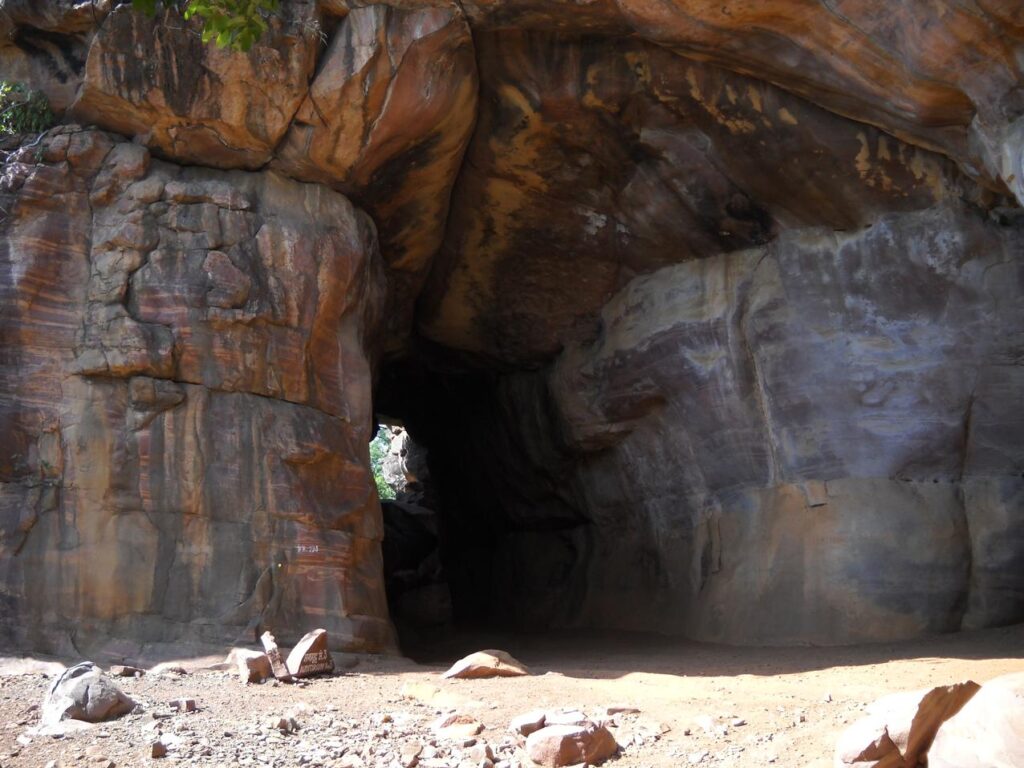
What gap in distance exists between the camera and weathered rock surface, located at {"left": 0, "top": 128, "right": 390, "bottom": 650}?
8781mm

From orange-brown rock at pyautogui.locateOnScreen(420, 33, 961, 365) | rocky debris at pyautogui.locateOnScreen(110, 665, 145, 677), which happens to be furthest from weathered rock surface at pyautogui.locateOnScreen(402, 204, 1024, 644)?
rocky debris at pyautogui.locateOnScreen(110, 665, 145, 677)

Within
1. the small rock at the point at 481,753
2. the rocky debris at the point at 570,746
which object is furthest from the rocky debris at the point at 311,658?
the rocky debris at the point at 570,746

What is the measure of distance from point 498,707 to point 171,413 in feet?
14.3

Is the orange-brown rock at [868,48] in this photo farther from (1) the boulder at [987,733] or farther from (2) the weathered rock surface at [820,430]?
(1) the boulder at [987,733]

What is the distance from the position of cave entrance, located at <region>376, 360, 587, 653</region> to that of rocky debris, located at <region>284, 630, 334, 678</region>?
6.50 metres

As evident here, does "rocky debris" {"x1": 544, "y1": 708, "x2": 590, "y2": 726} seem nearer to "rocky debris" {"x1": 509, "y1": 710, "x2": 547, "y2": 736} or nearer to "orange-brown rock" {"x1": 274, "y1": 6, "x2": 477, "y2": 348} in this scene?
"rocky debris" {"x1": 509, "y1": 710, "x2": 547, "y2": 736}

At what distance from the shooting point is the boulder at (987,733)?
4656mm

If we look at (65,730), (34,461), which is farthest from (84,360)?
(65,730)

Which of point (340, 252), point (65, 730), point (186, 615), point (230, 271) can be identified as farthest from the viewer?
point (340, 252)

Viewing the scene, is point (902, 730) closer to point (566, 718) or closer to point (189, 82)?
point (566, 718)

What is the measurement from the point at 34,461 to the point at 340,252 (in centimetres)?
338

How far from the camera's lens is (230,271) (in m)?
9.78

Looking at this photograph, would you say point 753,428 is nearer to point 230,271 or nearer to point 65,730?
point 230,271

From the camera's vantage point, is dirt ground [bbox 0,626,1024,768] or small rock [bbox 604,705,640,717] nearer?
dirt ground [bbox 0,626,1024,768]
